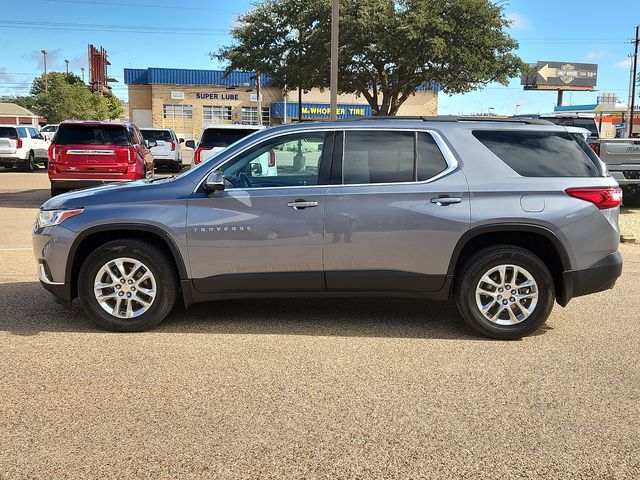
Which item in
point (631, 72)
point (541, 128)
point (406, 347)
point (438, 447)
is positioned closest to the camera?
point (438, 447)

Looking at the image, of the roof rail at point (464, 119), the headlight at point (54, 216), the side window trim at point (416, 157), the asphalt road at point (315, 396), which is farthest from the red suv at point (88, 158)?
the side window trim at point (416, 157)

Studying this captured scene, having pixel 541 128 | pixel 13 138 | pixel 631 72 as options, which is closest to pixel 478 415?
pixel 541 128

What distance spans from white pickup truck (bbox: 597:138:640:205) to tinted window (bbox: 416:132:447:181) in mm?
8776

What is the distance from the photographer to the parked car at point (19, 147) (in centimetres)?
2408

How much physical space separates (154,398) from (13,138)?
928 inches

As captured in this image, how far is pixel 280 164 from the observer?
553 cm

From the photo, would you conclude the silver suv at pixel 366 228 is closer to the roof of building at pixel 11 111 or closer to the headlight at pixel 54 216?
the headlight at pixel 54 216

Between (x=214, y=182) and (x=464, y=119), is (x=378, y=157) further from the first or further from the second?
(x=214, y=182)

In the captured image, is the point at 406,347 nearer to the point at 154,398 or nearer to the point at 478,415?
the point at 478,415

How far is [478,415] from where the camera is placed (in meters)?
3.82

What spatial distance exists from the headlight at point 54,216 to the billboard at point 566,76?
93.5 metres

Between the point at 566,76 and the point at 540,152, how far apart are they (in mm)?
95223

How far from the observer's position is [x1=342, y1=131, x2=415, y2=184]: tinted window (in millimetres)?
5238

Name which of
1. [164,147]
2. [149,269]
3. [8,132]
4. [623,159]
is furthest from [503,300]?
[8,132]
